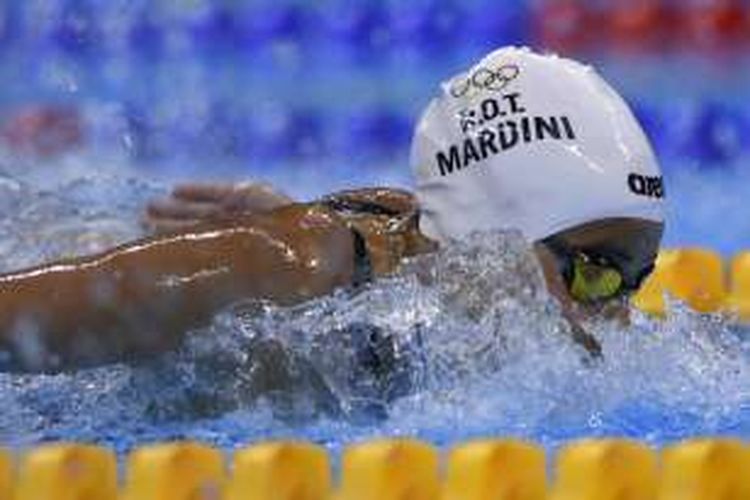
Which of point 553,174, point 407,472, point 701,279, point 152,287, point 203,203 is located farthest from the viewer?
point 701,279

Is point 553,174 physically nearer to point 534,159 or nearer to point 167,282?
point 534,159

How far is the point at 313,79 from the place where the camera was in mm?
5074

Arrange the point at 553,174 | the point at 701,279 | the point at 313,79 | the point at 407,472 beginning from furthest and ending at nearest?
the point at 313,79
the point at 701,279
the point at 553,174
the point at 407,472

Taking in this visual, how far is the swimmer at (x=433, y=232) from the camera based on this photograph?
209cm

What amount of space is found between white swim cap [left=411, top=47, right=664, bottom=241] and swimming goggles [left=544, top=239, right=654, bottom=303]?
0.16 feet

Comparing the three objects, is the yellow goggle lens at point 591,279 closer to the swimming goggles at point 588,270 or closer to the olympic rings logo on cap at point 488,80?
the swimming goggles at point 588,270

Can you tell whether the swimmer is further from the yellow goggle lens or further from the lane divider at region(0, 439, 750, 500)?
the lane divider at region(0, 439, 750, 500)

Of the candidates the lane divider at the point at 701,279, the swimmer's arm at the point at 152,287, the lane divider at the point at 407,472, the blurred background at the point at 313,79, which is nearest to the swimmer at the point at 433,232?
the swimmer's arm at the point at 152,287

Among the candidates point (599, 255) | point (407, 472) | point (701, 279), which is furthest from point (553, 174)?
point (701, 279)

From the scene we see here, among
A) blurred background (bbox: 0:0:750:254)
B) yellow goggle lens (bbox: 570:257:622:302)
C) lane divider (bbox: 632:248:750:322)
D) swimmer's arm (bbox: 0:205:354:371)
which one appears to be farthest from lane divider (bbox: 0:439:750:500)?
blurred background (bbox: 0:0:750:254)

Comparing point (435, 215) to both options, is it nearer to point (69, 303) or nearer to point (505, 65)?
point (505, 65)

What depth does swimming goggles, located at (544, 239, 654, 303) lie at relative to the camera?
2309 millimetres

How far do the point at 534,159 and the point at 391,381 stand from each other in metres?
0.35

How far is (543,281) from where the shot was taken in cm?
227
